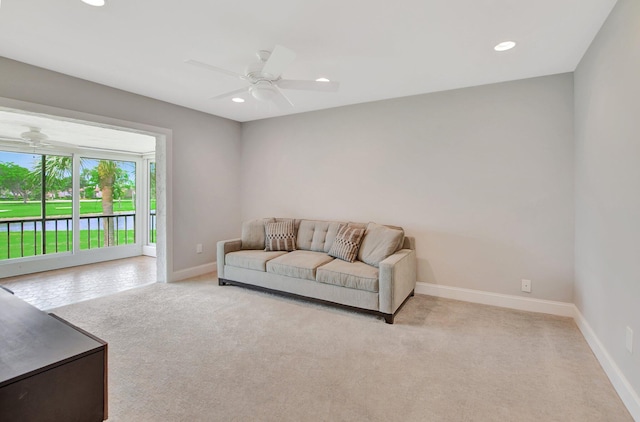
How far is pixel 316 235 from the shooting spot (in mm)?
4289

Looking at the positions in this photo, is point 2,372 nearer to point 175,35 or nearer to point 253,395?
point 253,395

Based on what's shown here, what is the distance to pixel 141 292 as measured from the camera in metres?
3.91

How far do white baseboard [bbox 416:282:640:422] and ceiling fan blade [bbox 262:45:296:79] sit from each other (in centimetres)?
298

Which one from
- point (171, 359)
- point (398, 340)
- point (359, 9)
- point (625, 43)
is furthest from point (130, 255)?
point (625, 43)

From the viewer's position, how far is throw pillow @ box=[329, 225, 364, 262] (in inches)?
146

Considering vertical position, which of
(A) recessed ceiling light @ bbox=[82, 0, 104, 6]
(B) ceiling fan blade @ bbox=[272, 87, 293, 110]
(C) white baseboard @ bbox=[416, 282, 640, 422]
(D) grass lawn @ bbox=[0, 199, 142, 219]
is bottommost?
(C) white baseboard @ bbox=[416, 282, 640, 422]

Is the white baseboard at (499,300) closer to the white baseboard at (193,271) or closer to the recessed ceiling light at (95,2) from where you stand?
the white baseboard at (193,271)

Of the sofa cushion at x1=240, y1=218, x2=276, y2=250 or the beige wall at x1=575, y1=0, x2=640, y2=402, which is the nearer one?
the beige wall at x1=575, y1=0, x2=640, y2=402

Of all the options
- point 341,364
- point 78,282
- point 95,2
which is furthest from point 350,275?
point 78,282

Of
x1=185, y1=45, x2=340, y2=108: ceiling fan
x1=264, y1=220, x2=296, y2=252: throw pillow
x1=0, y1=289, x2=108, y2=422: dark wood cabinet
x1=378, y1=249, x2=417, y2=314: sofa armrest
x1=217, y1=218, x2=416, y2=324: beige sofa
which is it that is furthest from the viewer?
x1=264, y1=220, x2=296, y2=252: throw pillow

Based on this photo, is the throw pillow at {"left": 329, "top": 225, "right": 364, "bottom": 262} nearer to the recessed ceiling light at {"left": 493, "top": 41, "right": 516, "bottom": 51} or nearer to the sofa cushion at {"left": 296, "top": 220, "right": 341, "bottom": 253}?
the sofa cushion at {"left": 296, "top": 220, "right": 341, "bottom": 253}

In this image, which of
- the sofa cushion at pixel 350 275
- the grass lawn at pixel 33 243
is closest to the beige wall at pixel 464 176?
the sofa cushion at pixel 350 275

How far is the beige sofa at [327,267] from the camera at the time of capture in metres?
3.12

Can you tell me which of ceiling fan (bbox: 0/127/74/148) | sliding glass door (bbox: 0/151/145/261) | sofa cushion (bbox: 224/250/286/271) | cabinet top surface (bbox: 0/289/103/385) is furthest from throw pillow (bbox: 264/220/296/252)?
ceiling fan (bbox: 0/127/74/148)
